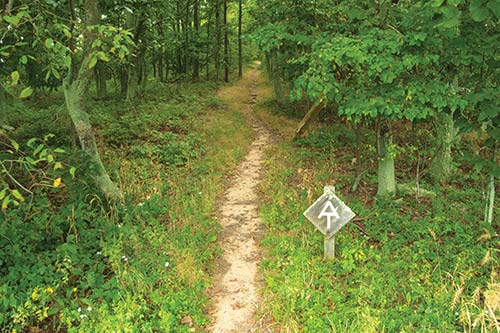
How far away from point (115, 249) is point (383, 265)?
438 centimetres

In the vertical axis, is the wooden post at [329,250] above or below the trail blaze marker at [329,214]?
below

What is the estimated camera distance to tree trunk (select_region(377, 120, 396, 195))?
7699mm

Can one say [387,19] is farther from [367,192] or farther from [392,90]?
[367,192]

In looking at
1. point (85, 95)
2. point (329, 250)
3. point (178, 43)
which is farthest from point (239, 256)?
point (178, 43)

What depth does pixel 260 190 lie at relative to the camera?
9133 mm

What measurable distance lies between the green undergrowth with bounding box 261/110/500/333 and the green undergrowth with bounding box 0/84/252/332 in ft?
4.24

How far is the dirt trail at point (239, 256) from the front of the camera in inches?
198

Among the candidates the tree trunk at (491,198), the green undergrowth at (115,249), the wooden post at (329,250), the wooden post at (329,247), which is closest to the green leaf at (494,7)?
the wooden post at (329,247)

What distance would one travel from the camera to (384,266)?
5.66 m

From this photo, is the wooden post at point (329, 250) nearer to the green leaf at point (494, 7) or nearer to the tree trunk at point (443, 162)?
the green leaf at point (494, 7)

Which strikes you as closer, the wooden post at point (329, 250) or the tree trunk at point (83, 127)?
the wooden post at point (329, 250)

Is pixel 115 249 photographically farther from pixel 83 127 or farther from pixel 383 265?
pixel 383 265

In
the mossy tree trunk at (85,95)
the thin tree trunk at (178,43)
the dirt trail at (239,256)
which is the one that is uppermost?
the thin tree trunk at (178,43)

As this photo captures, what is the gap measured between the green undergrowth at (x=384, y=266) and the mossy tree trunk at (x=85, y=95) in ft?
11.5
